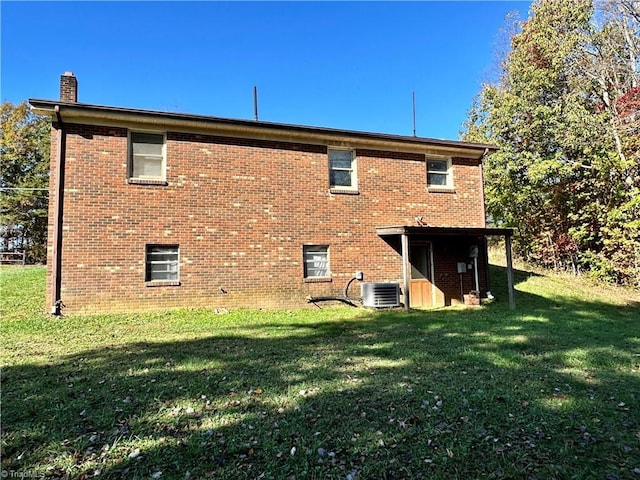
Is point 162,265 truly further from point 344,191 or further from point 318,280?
point 344,191

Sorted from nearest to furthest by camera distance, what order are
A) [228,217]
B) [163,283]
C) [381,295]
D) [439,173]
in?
[163,283] < [228,217] < [381,295] < [439,173]

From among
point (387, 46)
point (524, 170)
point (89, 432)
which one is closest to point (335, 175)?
point (387, 46)

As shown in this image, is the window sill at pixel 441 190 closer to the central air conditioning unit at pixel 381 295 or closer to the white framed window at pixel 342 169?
the white framed window at pixel 342 169

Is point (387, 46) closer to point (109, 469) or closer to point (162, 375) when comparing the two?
point (162, 375)

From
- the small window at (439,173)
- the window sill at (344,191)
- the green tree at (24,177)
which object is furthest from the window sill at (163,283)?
the green tree at (24,177)

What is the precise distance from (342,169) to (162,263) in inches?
234

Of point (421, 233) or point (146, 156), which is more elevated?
point (146, 156)

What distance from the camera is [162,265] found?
10273 millimetres

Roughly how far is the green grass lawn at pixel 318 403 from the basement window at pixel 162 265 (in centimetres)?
225

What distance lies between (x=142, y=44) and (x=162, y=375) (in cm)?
1137

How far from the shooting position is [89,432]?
11.0 feet

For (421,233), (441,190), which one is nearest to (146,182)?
(421,233)

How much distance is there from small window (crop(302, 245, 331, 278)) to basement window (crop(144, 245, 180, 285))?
357cm

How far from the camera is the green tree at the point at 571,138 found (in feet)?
52.7
